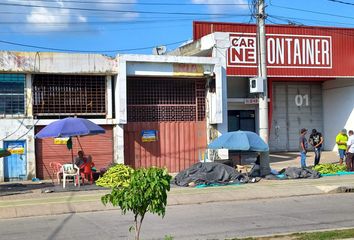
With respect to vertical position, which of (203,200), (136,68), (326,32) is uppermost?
(326,32)

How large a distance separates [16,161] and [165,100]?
6644 millimetres

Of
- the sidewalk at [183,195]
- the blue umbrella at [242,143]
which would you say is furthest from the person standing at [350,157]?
the blue umbrella at [242,143]

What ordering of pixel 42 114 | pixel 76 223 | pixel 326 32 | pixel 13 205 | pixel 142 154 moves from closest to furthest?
1. pixel 76 223
2. pixel 13 205
3. pixel 42 114
4. pixel 142 154
5. pixel 326 32

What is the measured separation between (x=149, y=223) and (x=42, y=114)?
10.9m

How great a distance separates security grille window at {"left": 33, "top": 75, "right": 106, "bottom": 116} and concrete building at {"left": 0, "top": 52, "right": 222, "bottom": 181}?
0.04m

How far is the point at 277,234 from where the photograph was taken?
29.2ft

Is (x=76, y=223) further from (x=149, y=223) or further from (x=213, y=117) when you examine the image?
(x=213, y=117)

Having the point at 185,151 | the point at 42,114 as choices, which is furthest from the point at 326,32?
the point at 42,114

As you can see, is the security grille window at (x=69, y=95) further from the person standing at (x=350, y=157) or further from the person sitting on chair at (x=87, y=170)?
the person standing at (x=350, y=157)

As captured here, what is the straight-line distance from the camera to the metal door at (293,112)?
3312 cm

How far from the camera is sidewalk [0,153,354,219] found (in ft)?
42.5

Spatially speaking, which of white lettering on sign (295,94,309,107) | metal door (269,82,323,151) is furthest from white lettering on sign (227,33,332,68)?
white lettering on sign (295,94,309,107)

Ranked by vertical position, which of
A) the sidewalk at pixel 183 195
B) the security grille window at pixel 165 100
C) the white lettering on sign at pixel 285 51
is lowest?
the sidewalk at pixel 183 195

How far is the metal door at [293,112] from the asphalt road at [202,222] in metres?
19.5
